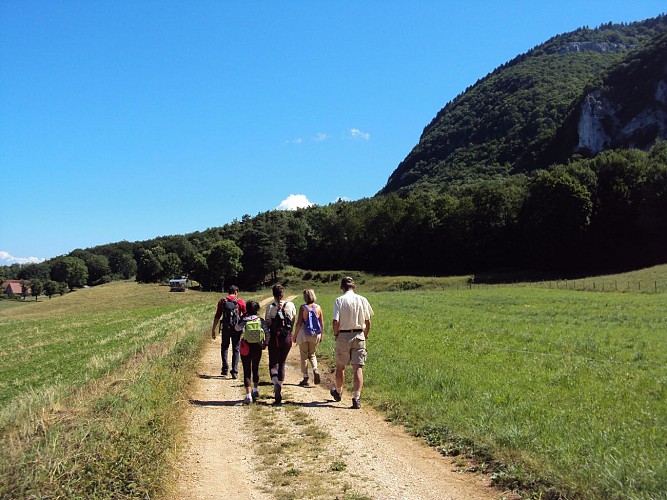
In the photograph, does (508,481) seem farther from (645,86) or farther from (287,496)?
(645,86)

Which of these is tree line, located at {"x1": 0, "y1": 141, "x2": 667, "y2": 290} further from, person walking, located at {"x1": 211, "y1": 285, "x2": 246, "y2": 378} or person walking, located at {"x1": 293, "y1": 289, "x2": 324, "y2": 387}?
person walking, located at {"x1": 293, "y1": 289, "x2": 324, "y2": 387}

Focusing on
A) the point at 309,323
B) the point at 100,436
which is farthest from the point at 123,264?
the point at 100,436

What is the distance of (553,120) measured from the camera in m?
158

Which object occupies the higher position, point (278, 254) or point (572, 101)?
point (572, 101)

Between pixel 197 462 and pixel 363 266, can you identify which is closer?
pixel 197 462

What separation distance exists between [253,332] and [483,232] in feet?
246

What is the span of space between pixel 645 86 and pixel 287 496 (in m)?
158

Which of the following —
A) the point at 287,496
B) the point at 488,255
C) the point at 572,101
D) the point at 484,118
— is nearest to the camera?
the point at 287,496

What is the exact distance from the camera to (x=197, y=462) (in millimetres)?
6176

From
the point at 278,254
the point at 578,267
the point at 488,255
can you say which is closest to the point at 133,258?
the point at 278,254

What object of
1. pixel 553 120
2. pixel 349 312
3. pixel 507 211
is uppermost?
pixel 553 120

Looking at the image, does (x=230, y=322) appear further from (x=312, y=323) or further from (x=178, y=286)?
(x=178, y=286)

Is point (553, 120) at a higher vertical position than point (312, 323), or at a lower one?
higher

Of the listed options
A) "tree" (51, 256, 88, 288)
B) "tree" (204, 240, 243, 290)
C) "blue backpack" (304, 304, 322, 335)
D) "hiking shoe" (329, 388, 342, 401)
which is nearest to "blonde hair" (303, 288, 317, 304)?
"blue backpack" (304, 304, 322, 335)
